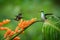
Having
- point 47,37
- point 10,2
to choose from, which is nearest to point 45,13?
point 47,37

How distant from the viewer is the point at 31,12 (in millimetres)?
2289

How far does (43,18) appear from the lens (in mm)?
2254

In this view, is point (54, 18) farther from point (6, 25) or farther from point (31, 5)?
point (6, 25)

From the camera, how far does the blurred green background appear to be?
2.24 meters

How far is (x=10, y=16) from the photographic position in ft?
7.56

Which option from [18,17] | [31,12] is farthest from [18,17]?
[31,12]

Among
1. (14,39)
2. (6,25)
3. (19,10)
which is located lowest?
(14,39)

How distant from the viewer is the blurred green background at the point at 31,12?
224 centimetres

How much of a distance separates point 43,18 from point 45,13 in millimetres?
60

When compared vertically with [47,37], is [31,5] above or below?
above

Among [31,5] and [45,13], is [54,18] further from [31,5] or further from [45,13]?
[31,5]

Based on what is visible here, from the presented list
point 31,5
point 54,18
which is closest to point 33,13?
point 31,5

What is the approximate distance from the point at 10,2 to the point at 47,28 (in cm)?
52

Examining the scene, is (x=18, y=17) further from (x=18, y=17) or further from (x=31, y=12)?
(x=31, y=12)
